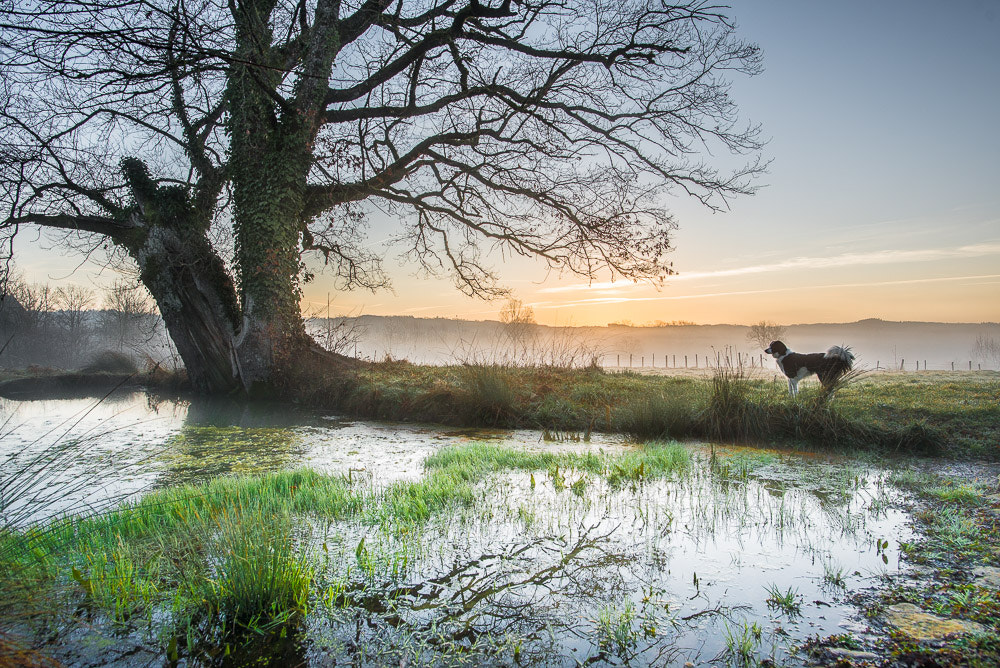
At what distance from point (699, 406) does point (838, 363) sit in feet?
7.00

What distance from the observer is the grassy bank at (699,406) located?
6.61 meters

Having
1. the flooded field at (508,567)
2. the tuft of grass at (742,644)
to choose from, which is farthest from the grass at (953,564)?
the tuft of grass at (742,644)

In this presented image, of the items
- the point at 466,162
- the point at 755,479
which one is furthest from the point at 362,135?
the point at 755,479

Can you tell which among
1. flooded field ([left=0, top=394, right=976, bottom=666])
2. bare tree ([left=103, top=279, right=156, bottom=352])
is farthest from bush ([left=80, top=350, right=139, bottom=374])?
flooded field ([left=0, top=394, right=976, bottom=666])

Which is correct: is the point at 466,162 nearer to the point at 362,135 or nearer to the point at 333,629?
the point at 362,135

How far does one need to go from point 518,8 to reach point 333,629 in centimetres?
1038

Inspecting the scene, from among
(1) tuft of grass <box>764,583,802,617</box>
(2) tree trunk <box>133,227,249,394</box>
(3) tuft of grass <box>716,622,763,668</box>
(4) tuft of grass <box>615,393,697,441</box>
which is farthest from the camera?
(2) tree trunk <box>133,227,249,394</box>

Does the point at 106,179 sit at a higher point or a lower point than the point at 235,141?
lower

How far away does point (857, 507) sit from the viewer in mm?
4016

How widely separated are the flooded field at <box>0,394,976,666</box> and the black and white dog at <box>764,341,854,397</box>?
278cm

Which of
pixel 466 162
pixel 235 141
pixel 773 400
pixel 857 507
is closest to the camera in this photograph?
pixel 857 507

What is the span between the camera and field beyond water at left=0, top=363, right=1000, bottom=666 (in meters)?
2.19

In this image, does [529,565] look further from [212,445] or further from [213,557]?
[212,445]

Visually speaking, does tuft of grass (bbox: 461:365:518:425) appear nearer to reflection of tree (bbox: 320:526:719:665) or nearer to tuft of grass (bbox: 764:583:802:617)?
reflection of tree (bbox: 320:526:719:665)
